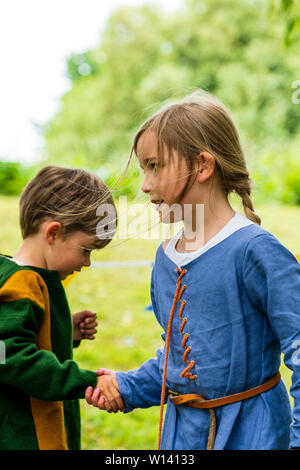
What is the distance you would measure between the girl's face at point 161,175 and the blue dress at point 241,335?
20 centimetres

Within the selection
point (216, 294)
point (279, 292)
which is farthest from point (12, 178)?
point (279, 292)

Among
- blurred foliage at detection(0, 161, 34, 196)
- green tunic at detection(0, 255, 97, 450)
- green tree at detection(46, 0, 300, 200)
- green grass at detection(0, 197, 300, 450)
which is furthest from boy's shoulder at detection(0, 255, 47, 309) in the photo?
green tree at detection(46, 0, 300, 200)

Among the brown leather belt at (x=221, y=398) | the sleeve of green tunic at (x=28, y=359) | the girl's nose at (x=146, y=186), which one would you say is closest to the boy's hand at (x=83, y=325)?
the sleeve of green tunic at (x=28, y=359)

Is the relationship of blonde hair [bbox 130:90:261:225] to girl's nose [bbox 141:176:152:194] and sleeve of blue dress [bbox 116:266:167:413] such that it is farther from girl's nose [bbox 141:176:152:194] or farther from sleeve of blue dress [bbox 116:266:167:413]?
sleeve of blue dress [bbox 116:266:167:413]

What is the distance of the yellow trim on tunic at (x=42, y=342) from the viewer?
172 cm

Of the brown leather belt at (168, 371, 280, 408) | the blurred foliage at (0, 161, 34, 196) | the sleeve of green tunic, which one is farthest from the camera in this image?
the blurred foliage at (0, 161, 34, 196)

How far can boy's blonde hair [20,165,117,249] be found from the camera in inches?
75.0

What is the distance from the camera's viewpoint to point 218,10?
64.9 ft

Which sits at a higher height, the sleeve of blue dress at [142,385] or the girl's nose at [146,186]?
the girl's nose at [146,186]

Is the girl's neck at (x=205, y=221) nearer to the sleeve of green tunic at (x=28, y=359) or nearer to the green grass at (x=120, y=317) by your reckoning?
the green grass at (x=120, y=317)

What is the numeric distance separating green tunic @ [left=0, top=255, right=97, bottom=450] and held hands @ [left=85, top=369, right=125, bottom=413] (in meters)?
0.03

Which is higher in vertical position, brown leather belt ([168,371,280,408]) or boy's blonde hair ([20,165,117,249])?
boy's blonde hair ([20,165,117,249])

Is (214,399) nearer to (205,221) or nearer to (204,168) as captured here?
(205,221)

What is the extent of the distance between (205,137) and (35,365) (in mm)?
860
